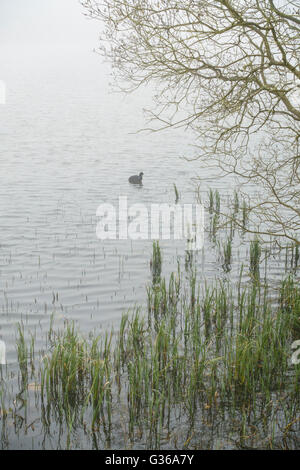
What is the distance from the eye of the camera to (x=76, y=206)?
614 inches

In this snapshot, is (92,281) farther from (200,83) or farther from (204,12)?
(204,12)

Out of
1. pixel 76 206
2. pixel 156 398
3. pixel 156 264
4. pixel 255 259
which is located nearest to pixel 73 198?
pixel 76 206

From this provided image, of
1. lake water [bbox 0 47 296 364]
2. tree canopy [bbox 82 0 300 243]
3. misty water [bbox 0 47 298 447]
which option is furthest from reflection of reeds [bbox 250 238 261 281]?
tree canopy [bbox 82 0 300 243]

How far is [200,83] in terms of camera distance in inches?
297

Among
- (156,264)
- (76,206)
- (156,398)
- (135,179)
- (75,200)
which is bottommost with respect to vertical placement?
(156,398)

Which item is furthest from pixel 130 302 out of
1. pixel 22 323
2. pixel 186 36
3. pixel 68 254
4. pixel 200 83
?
pixel 186 36

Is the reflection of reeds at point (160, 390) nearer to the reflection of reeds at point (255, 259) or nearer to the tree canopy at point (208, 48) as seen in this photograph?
the tree canopy at point (208, 48)

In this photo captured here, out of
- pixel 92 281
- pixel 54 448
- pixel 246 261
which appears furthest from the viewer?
pixel 246 261

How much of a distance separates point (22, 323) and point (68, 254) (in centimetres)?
366

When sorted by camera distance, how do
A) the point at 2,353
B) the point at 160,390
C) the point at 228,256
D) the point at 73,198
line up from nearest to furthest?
the point at 160,390, the point at 2,353, the point at 228,256, the point at 73,198

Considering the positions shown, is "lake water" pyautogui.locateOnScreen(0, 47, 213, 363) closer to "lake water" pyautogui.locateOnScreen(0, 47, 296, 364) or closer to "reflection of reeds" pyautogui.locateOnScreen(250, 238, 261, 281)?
"lake water" pyautogui.locateOnScreen(0, 47, 296, 364)

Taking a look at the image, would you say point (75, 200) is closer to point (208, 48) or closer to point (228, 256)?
point (228, 256)

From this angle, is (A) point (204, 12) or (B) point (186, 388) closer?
(B) point (186, 388)

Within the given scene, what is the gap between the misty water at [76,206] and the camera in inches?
350
